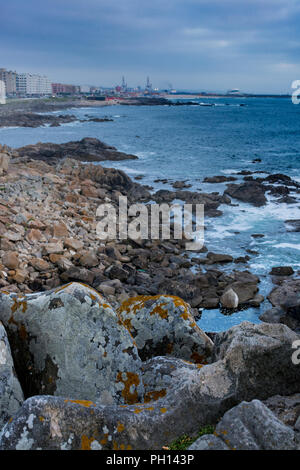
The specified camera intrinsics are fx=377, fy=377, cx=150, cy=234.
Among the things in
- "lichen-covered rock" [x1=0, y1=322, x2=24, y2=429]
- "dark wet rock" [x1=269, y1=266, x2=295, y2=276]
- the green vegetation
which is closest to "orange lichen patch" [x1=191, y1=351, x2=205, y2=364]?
the green vegetation

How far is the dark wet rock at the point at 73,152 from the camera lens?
4313 cm

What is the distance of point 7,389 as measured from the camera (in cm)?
442

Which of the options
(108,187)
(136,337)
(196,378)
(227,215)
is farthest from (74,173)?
(196,378)

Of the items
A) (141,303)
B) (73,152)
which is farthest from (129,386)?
(73,152)

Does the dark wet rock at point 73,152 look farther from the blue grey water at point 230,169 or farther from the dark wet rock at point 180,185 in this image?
the dark wet rock at point 180,185

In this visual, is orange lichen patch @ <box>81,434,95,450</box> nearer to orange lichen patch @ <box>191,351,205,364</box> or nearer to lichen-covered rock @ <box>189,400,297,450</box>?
lichen-covered rock @ <box>189,400,297,450</box>

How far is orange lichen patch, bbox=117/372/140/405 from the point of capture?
16.8ft

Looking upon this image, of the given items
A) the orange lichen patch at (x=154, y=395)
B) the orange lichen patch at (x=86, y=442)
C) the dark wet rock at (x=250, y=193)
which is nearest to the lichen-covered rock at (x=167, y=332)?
the orange lichen patch at (x=154, y=395)

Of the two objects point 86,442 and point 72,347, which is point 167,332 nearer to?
point 72,347

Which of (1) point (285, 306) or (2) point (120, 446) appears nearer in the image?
(2) point (120, 446)

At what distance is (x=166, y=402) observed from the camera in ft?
14.1

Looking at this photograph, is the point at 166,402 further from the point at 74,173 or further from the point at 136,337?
the point at 74,173

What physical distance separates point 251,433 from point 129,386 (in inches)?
80.9

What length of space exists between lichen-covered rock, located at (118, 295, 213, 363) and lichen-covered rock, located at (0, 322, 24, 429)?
2508 millimetres
